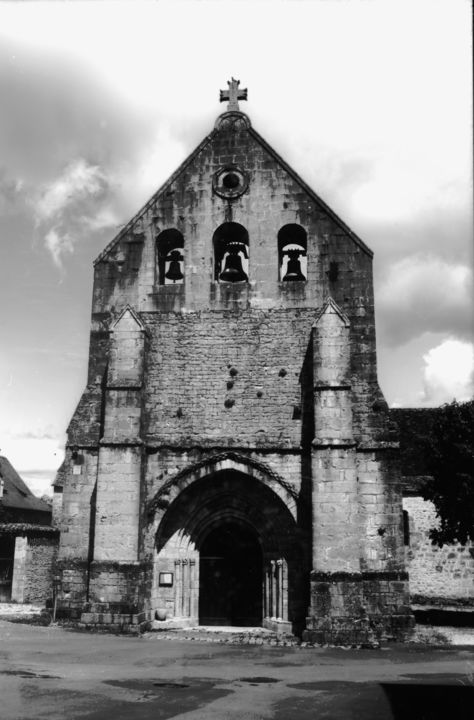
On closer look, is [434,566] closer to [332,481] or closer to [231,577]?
[231,577]

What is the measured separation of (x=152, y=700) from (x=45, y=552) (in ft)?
63.0

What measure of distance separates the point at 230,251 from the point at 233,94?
412 cm

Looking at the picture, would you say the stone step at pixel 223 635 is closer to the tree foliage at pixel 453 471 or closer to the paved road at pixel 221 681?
the paved road at pixel 221 681

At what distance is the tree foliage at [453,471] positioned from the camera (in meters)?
18.1

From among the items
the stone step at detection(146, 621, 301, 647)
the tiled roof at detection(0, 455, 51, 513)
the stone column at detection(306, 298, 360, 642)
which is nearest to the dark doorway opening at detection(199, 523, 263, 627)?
the stone step at detection(146, 621, 301, 647)

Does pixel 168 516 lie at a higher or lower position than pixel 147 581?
higher

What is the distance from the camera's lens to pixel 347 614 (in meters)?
13.4

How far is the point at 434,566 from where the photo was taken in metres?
25.3

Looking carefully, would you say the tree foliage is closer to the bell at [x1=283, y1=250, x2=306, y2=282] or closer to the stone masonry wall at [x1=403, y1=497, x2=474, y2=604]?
the bell at [x1=283, y1=250, x2=306, y2=282]

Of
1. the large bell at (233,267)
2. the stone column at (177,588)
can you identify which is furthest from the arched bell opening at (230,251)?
the stone column at (177,588)

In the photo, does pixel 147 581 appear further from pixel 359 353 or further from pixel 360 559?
pixel 359 353

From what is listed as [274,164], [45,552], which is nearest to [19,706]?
[274,164]

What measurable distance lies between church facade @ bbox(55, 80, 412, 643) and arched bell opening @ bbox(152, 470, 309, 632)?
31 mm

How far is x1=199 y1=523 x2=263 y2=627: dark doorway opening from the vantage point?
15289 mm
